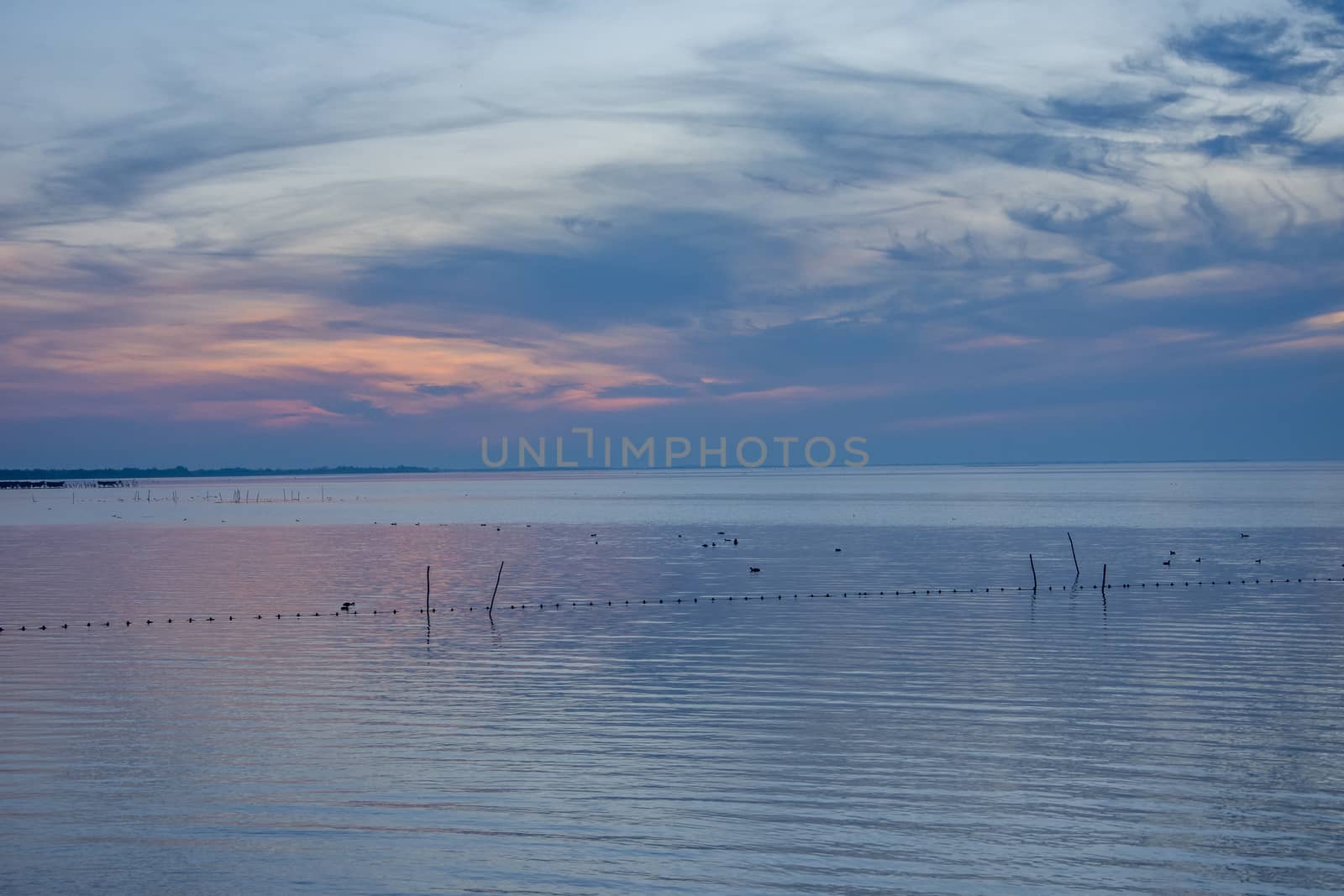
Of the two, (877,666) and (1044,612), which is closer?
(877,666)

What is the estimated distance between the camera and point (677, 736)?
2239 centimetres

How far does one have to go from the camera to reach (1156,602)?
1773 inches

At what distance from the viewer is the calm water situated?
15.5 m

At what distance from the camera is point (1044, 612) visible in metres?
42.7

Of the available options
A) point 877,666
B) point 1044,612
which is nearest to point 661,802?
point 877,666

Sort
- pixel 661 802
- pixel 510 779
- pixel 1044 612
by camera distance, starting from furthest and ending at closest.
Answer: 1. pixel 1044 612
2. pixel 510 779
3. pixel 661 802

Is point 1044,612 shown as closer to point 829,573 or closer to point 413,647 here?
point 829,573

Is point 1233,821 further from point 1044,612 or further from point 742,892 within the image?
point 1044,612

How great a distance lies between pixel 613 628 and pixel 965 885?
81.6 feet

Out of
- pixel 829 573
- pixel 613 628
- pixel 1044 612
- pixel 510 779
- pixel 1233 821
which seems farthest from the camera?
pixel 829 573

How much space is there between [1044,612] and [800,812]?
90.2 ft

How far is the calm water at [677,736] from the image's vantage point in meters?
15.5

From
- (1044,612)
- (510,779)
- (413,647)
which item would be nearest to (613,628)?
(413,647)

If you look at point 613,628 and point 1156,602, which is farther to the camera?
point 1156,602
